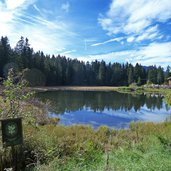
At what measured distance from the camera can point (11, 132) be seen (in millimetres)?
4848

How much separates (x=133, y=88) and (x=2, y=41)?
31930 mm

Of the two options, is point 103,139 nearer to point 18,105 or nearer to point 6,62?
point 18,105

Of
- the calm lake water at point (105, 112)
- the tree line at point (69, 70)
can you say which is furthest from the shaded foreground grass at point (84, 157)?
the tree line at point (69, 70)

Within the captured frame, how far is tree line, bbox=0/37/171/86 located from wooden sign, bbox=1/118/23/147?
1895 inches

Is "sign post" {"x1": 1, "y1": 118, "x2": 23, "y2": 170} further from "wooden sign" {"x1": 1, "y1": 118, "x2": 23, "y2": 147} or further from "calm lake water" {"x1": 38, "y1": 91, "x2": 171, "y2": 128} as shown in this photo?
"calm lake water" {"x1": 38, "y1": 91, "x2": 171, "y2": 128}

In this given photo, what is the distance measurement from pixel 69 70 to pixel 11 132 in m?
68.9

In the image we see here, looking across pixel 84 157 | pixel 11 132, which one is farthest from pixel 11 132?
pixel 84 157

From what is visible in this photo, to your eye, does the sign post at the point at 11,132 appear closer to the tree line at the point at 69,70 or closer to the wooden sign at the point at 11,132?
the wooden sign at the point at 11,132

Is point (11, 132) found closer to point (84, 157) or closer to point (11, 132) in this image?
point (11, 132)

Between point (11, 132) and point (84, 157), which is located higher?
point (11, 132)

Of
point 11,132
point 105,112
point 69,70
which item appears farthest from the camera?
point 69,70

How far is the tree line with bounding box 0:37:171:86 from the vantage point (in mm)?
53719

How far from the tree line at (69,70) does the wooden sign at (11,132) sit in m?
48.1

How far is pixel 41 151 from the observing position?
555 cm
